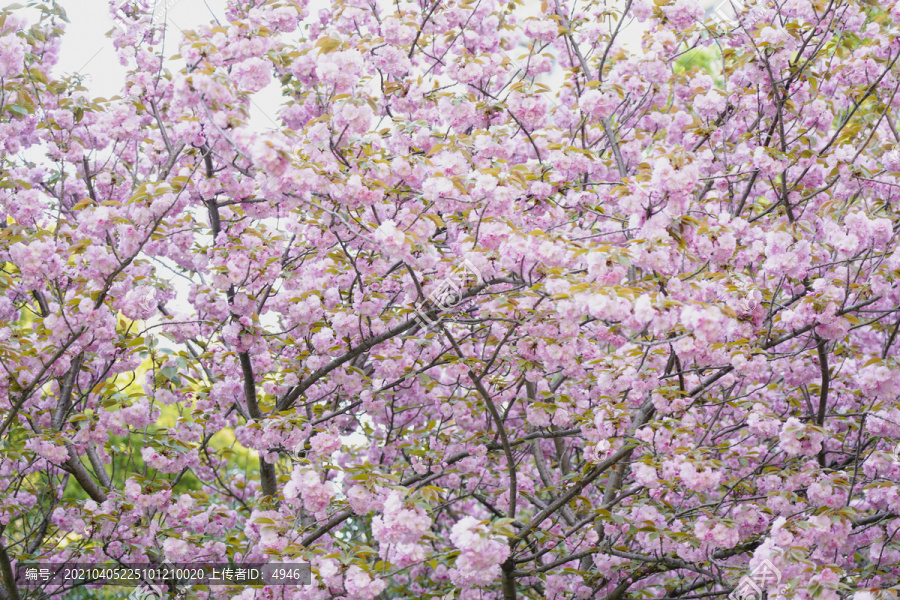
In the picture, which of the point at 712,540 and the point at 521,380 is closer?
the point at 712,540

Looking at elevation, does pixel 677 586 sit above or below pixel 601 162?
below

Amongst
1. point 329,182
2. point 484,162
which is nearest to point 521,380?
point 484,162

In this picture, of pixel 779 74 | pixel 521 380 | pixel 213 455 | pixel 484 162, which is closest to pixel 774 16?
pixel 779 74

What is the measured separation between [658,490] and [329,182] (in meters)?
2.16

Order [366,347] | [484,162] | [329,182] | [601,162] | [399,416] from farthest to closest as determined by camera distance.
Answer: [399,416] → [601,162] → [366,347] → [484,162] → [329,182]

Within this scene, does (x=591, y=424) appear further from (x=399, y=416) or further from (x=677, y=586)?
(x=399, y=416)

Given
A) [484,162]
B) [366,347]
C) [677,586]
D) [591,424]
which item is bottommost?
[677,586]

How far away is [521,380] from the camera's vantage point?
Result: 157 inches

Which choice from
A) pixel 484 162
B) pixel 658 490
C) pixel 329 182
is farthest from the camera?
pixel 484 162

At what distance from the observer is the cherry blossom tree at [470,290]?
323 centimetres

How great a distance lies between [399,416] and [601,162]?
2379 mm

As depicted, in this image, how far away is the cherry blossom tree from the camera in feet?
10.6

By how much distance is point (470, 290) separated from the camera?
3.67m

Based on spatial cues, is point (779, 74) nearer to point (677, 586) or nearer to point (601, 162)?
point (601, 162)
